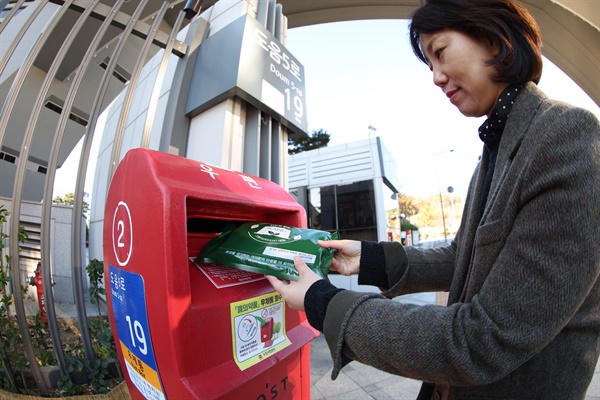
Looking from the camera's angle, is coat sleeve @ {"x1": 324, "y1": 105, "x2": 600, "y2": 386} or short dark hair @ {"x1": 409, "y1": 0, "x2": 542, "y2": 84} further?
short dark hair @ {"x1": 409, "y1": 0, "x2": 542, "y2": 84}

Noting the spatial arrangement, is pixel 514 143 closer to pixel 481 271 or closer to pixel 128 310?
pixel 481 271

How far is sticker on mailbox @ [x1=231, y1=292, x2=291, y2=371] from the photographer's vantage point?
2.91ft

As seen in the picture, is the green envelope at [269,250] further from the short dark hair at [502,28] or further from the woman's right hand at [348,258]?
the short dark hair at [502,28]

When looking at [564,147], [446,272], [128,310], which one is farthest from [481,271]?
[128,310]

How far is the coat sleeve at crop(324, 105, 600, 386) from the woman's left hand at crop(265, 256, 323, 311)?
0.14 meters

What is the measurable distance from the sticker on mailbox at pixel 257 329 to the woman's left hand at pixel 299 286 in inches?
7.7

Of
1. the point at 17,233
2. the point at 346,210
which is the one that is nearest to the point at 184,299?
the point at 17,233

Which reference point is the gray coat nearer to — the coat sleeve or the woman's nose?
the coat sleeve

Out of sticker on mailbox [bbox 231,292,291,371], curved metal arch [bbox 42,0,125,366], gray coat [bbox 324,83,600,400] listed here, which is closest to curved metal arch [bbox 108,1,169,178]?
curved metal arch [bbox 42,0,125,366]

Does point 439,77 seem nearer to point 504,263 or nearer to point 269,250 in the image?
point 504,263

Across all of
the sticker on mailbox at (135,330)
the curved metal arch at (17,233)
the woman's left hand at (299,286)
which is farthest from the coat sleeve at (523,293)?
the curved metal arch at (17,233)

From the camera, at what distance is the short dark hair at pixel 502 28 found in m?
0.72

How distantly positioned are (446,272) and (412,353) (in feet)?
1.90

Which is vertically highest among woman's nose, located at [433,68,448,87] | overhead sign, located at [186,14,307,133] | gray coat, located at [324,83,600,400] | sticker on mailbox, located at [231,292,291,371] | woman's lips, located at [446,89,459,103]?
overhead sign, located at [186,14,307,133]
